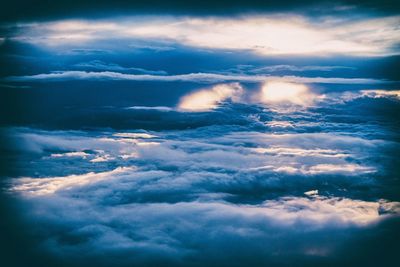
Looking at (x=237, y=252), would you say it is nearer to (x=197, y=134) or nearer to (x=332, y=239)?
(x=332, y=239)

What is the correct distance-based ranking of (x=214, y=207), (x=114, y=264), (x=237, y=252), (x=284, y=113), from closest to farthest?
(x=114, y=264) < (x=237, y=252) < (x=214, y=207) < (x=284, y=113)

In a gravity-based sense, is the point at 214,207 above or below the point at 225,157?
below

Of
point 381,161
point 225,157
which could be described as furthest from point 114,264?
point 381,161

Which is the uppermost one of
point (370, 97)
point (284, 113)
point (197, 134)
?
point (370, 97)

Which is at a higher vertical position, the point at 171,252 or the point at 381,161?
the point at 381,161

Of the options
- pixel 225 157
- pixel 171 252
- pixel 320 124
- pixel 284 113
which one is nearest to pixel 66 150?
pixel 225 157

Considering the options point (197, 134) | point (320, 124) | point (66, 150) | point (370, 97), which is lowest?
point (66, 150)

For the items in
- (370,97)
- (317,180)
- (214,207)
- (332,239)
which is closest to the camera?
(332,239)

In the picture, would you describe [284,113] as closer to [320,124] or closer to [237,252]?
[320,124]

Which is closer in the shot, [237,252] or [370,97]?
[237,252]
